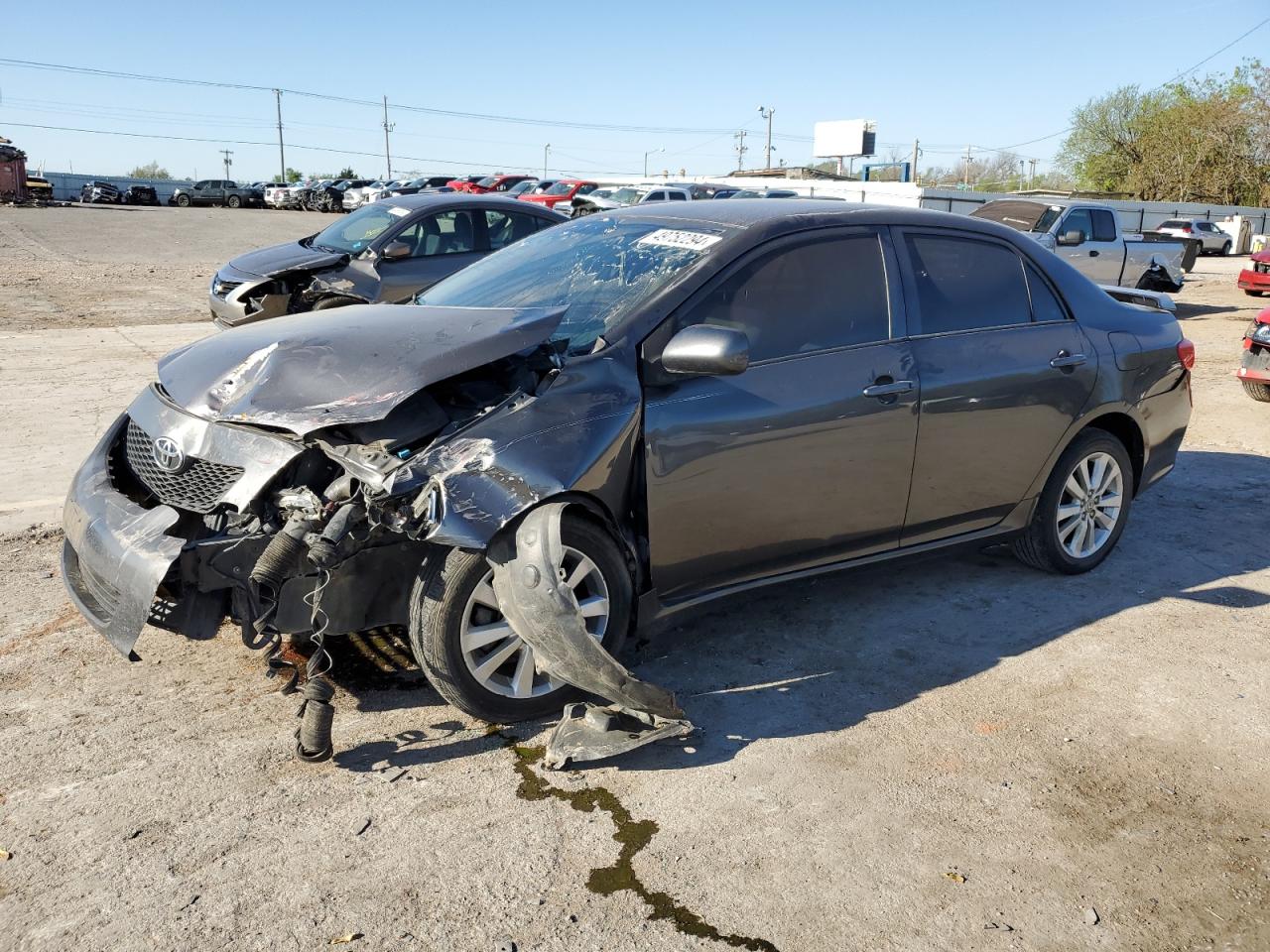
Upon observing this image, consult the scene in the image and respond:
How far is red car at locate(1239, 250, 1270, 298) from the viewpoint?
19297 mm

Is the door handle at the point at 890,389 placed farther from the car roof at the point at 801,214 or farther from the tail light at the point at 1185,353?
the tail light at the point at 1185,353

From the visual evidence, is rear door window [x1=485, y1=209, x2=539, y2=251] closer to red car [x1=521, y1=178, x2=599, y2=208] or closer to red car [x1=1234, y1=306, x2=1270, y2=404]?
red car [x1=1234, y1=306, x2=1270, y2=404]

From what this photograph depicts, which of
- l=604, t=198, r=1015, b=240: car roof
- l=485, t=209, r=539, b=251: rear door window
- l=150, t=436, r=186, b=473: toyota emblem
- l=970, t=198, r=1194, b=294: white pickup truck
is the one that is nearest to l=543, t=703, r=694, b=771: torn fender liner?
l=150, t=436, r=186, b=473: toyota emblem

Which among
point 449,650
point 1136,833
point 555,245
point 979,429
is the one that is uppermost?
point 555,245

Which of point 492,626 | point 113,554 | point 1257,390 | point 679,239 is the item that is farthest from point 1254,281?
point 113,554

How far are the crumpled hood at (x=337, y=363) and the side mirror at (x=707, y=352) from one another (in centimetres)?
44

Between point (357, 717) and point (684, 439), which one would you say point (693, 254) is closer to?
point (684, 439)

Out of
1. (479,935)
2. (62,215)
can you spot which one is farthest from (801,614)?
(62,215)

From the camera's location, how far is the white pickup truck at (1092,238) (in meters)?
15.2

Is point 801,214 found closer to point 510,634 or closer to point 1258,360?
point 510,634

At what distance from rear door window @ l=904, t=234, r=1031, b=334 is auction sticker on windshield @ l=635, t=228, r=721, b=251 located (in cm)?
98

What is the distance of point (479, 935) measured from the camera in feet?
8.93

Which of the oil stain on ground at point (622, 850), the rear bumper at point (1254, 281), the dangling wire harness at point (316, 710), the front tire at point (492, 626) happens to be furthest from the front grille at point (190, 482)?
the rear bumper at point (1254, 281)

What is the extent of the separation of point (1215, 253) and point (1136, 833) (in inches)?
1744
